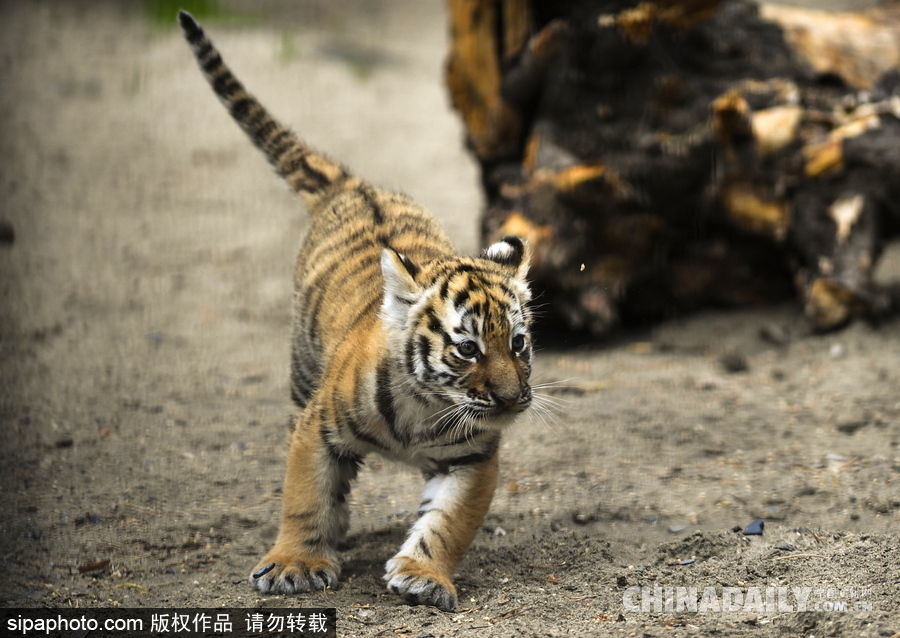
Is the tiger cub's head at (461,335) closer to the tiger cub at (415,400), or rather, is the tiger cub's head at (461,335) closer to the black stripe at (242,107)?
the tiger cub at (415,400)

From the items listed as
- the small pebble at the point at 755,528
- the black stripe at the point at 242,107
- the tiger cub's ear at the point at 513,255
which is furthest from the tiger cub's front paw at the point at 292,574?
the black stripe at the point at 242,107

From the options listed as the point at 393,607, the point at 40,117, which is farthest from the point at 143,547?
the point at 40,117

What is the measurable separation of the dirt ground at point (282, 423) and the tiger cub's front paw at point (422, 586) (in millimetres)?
72

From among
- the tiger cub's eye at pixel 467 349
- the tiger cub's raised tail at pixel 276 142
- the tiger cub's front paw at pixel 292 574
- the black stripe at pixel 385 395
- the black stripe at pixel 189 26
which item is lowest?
the tiger cub's front paw at pixel 292 574

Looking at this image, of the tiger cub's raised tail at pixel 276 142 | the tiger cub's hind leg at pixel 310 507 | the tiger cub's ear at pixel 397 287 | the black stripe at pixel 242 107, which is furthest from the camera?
the black stripe at pixel 242 107

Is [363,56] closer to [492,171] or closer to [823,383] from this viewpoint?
[492,171]

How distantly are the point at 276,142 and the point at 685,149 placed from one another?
2495 millimetres

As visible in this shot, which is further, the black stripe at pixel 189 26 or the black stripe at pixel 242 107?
the black stripe at pixel 242 107

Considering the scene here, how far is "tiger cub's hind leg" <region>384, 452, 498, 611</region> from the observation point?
3.47 meters

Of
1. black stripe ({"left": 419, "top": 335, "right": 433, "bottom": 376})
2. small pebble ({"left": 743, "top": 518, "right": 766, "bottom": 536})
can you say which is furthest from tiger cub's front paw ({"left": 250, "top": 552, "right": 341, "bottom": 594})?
small pebble ({"left": 743, "top": 518, "right": 766, "bottom": 536})

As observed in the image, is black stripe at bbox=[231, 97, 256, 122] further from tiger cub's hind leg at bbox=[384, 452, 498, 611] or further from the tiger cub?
tiger cub's hind leg at bbox=[384, 452, 498, 611]

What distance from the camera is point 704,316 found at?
21.9ft

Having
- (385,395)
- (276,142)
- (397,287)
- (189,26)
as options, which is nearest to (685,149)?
(276,142)

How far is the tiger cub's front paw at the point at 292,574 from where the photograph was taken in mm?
3559
